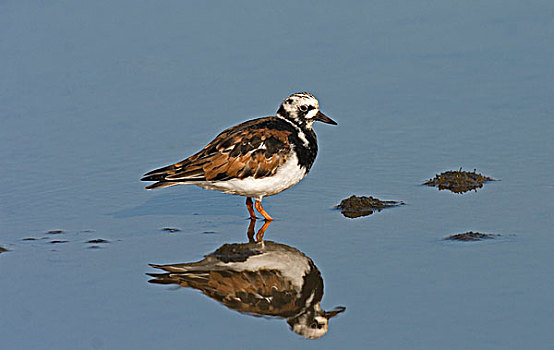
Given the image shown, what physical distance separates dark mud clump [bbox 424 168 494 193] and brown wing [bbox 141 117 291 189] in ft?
5.77

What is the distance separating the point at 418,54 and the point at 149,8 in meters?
4.99

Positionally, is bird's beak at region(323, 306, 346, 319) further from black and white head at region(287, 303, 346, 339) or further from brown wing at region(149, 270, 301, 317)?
brown wing at region(149, 270, 301, 317)

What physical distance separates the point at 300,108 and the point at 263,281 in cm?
279

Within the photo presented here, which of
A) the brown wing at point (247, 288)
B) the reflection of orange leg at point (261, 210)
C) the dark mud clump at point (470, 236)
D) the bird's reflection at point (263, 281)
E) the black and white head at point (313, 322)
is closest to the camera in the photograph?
the black and white head at point (313, 322)

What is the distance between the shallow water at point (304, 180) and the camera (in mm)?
7473

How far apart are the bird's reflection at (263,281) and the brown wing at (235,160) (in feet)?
2.89

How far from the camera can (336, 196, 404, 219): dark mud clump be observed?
32.4ft

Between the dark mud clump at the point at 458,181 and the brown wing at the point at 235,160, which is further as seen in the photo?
the dark mud clump at the point at 458,181

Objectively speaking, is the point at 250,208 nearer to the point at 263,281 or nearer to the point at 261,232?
the point at 261,232

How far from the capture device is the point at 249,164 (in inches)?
391

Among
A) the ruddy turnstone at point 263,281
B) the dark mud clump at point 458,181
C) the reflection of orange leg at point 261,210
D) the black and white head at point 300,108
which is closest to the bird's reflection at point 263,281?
the ruddy turnstone at point 263,281

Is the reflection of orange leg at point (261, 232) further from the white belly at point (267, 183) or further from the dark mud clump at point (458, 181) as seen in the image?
the dark mud clump at point (458, 181)

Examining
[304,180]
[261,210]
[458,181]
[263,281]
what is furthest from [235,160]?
[458,181]

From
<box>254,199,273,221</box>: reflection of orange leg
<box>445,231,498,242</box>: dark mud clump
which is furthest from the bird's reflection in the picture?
<box>445,231,498,242</box>: dark mud clump
